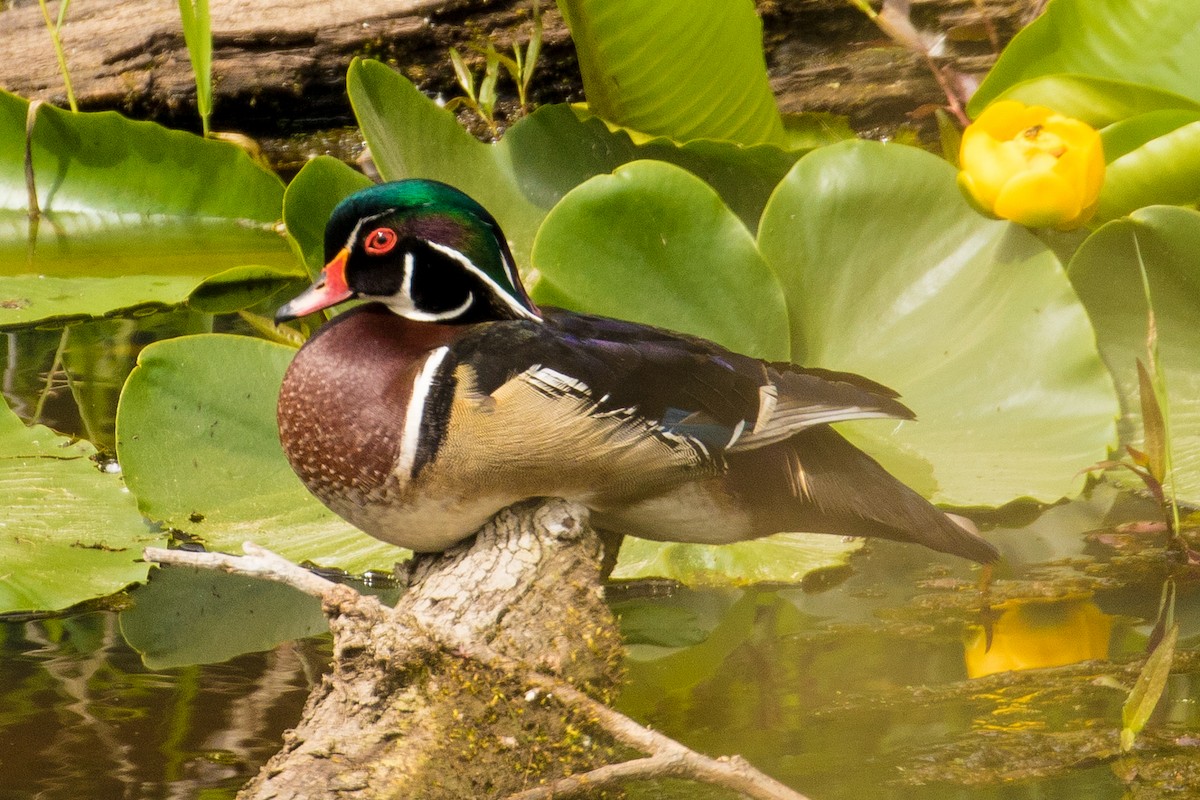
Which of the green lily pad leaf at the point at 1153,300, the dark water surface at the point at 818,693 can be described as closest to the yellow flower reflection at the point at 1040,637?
the dark water surface at the point at 818,693

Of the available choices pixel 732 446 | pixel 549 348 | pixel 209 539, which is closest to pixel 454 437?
pixel 549 348

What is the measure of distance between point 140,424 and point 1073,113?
1.58 m

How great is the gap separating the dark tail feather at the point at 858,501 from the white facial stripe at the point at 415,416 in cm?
49

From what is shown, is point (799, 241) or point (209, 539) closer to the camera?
point (209, 539)

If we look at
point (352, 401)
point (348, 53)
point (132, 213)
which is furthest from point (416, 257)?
point (348, 53)

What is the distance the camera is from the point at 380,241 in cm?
147

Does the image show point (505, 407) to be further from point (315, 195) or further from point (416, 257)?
point (315, 195)

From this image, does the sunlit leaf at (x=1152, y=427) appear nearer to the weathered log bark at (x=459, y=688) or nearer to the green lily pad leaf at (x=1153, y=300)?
the green lily pad leaf at (x=1153, y=300)

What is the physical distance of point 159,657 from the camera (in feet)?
5.38

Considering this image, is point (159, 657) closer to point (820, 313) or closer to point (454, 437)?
point (454, 437)

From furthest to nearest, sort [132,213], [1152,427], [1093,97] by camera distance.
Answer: [132,213]
[1093,97]
[1152,427]

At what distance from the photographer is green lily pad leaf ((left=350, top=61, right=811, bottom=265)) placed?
2.12 metres

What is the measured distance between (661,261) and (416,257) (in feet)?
1.76

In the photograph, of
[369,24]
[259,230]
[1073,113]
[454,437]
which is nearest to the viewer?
[454,437]
